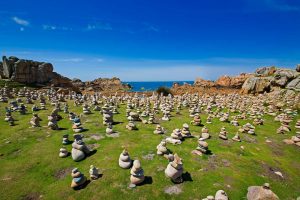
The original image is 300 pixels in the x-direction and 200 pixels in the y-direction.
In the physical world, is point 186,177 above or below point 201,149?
below

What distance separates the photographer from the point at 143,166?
15.4 metres

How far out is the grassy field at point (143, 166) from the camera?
13086 millimetres

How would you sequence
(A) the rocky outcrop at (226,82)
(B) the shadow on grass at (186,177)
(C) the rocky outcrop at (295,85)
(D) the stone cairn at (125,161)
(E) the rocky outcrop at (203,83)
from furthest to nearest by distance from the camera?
1. (E) the rocky outcrop at (203,83)
2. (A) the rocky outcrop at (226,82)
3. (C) the rocky outcrop at (295,85)
4. (D) the stone cairn at (125,161)
5. (B) the shadow on grass at (186,177)

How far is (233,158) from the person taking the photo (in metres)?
17.6

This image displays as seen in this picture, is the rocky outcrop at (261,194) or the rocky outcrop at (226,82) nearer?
the rocky outcrop at (261,194)

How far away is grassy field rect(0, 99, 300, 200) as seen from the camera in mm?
13086

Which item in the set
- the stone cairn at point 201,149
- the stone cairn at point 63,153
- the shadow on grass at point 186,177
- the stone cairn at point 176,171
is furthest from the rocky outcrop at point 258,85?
the stone cairn at point 63,153

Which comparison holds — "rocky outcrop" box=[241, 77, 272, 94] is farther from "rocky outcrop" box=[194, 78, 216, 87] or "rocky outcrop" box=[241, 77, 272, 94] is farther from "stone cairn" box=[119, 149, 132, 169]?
"stone cairn" box=[119, 149, 132, 169]

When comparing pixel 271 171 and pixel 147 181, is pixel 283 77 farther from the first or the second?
pixel 147 181

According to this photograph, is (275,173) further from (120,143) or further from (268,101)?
(268,101)

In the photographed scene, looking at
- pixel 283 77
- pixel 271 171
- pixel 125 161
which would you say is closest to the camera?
pixel 125 161

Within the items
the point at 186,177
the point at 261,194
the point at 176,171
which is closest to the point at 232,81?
the point at 186,177

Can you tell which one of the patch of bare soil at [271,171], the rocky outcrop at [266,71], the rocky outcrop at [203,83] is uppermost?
the rocky outcrop at [266,71]

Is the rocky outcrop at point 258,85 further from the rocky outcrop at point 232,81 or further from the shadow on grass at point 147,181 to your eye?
the shadow on grass at point 147,181
